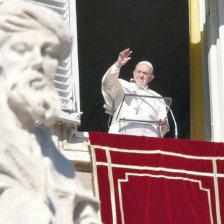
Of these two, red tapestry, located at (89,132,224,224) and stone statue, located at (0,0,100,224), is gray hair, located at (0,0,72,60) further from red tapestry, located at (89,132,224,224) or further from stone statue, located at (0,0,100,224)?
red tapestry, located at (89,132,224,224)

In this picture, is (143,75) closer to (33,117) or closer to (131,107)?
(131,107)

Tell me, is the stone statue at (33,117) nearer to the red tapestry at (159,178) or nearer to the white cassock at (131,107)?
the red tapestry at (159,178)

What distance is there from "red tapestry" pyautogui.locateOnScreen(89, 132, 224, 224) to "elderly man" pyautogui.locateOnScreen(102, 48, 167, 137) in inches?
11.1

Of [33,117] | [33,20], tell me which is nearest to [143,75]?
[33,20]

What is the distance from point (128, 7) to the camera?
19750 mm

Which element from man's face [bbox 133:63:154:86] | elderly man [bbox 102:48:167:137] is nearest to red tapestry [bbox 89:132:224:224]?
elderly man [bbox 102:48:167:137]

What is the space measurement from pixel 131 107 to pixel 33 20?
33.3ft

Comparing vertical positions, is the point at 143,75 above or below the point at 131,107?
above

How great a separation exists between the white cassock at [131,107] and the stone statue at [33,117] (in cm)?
986

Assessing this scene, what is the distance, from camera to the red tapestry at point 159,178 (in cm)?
1398

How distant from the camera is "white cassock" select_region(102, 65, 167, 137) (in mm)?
14672

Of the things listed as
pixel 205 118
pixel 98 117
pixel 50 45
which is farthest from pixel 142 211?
pixel 50 45

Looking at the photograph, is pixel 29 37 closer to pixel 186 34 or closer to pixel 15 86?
pixel 15 86

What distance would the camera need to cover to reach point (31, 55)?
4691mm
